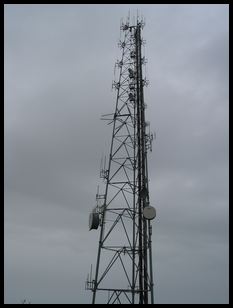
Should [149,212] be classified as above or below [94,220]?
above

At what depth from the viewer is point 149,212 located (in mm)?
19984

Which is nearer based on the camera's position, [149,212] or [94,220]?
[149,212]

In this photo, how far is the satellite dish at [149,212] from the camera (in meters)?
19.9

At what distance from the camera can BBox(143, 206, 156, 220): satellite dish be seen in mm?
19906

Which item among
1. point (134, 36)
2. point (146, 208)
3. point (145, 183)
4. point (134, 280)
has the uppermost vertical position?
point (134, 36)

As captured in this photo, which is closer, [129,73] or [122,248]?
[122,248]

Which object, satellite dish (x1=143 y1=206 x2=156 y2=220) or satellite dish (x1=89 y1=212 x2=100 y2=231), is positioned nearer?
satellite dish (x1=143 y1=206 x2=156 y2=220)

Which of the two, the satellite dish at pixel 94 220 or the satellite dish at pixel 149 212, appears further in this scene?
Result: the satellite dish at pixel 94 220
